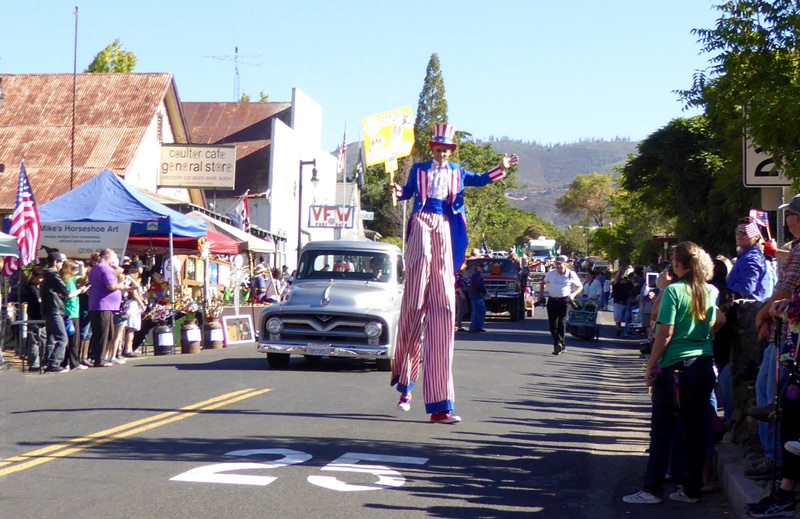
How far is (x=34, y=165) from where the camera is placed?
1380 inches

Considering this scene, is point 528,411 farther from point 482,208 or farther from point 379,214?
point 379,214

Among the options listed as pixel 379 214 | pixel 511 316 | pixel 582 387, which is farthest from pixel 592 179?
pixel 582 387

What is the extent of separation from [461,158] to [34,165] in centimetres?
4468

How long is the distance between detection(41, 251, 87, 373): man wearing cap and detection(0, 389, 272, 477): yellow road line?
5013 millimetres

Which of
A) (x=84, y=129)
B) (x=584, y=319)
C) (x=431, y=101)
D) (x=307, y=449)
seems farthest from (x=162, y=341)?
(x=431, y=101)

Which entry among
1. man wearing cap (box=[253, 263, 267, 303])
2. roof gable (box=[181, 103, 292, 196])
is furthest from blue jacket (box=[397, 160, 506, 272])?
roof gable (box=[181, 103, 292, 196])

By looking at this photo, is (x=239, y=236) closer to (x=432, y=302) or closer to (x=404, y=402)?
(x=404, y=402)

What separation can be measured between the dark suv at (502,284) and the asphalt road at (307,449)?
20924 millimetres

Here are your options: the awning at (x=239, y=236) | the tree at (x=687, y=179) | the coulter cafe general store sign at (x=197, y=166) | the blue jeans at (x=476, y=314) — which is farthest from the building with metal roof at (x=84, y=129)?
the tree at (x=687, y=179)

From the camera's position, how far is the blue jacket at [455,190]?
404 inches

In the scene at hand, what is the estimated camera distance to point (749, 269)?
1007 cm

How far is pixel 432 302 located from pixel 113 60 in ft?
139

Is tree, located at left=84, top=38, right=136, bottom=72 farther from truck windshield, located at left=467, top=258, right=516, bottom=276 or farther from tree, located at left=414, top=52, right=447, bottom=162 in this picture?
tree, located at left=414, top=52, right=447, bottom=162

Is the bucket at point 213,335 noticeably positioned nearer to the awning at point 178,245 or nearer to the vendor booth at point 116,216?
the vendor booth at point 116,216
